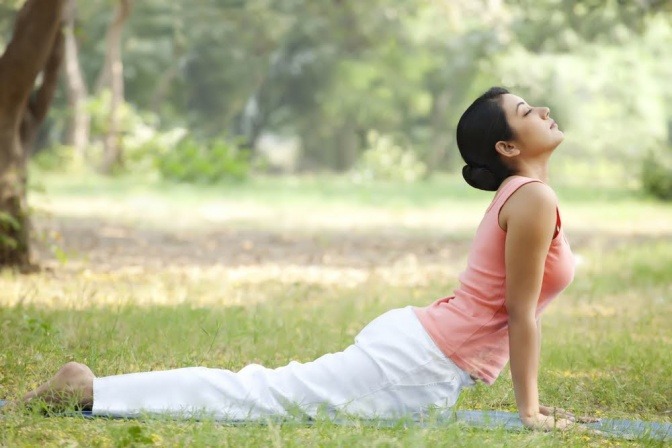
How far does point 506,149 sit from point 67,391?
1.84m

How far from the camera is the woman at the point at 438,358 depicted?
13.8 feet

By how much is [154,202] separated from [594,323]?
12262 millimetres

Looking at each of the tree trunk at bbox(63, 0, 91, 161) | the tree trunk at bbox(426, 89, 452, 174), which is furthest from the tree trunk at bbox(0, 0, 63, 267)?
the tree trunk at bbox(426, 89, 452, 174)

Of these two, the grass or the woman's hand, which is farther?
the woman's hand

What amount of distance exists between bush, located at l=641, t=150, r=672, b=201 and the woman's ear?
20.6 m

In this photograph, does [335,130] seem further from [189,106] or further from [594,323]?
[594,323]

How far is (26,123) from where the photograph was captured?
9219 millimetres

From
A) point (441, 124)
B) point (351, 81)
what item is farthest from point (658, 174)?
point (441, 124)

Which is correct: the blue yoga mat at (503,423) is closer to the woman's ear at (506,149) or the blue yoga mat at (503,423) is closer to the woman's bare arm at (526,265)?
the woman's bare arm at (526,265)

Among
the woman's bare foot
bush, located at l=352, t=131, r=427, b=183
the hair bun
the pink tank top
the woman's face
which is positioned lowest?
bush, located at l=352, t=131, r=427, b=183

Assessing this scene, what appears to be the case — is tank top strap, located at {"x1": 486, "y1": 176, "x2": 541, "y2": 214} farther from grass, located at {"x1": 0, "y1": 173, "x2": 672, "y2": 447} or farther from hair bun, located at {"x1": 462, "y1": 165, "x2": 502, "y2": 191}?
grass, located at {"x1": 0, "y1": 173, "x2": 672, "y2": 447}

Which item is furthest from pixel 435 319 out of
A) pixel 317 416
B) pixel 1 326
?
pixel 1 326

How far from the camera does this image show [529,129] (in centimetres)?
430

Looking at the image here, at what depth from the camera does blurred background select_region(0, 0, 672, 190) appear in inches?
1564
